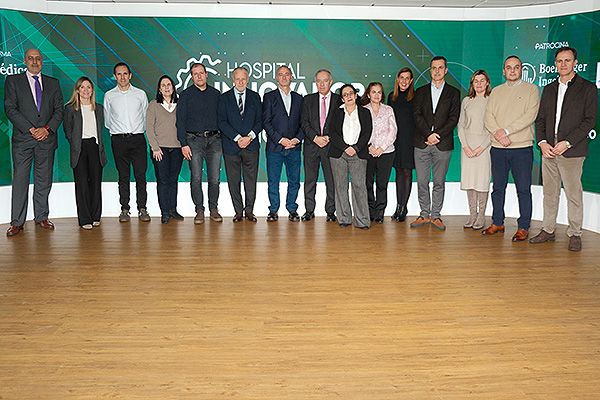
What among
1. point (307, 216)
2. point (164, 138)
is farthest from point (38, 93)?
point (307, 216)

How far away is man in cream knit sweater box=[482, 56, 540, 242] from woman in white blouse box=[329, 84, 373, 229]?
133 centimetres

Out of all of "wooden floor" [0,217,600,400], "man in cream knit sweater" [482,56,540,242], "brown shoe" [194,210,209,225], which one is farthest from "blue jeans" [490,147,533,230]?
"brown shoe" [194,210,209,225]

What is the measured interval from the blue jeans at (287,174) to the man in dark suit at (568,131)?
269cm

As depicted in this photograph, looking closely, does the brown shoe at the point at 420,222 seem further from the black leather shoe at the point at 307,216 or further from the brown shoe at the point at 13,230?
the brown shoe at the point at 13,230

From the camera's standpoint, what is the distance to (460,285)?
149 inches

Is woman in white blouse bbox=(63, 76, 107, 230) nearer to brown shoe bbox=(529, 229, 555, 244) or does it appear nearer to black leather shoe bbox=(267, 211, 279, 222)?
black leather shoe bbox=(267, 211, 279, 222)

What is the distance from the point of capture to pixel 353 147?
591 centimetres

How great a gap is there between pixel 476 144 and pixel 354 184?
1.42 meters

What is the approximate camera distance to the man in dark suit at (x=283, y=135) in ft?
20.7

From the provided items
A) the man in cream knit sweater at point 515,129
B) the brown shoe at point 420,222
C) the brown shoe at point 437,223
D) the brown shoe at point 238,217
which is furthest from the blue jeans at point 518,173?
the brown shoe at point 238,217

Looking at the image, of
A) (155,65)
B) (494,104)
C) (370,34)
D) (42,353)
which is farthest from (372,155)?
(42,353)

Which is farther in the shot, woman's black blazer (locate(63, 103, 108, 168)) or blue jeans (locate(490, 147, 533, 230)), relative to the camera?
woman's black blazer (locate(63, 103, 108, 168))

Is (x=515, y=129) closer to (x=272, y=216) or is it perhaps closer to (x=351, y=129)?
(x=351, y=129)

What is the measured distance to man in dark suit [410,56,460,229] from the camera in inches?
233
